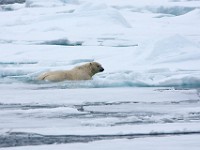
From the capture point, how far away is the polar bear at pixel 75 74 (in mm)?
7625

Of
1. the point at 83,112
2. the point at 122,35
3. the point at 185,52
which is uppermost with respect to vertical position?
the point at 83,112

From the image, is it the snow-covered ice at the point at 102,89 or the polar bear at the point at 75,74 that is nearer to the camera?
the snow-covered ice at the point at 102,89

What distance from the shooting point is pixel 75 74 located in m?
7.87

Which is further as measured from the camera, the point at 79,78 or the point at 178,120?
the point at 79,78

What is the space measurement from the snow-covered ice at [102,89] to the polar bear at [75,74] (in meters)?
0.11

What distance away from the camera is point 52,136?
445cm

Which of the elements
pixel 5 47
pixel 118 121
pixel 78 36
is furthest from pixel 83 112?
pixel 78 36

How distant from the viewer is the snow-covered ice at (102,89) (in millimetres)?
4492

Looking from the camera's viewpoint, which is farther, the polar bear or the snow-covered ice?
the polar bear

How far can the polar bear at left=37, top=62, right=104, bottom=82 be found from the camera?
7625mm

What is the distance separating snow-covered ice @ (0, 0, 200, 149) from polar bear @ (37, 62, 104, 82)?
0.11 m

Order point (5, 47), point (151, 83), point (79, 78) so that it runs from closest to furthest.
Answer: point (151, 83)
point (79, 78)
point (5, 47)

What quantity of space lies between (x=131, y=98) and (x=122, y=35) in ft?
21.4

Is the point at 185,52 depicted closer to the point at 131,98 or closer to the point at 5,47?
the point at 131,98
